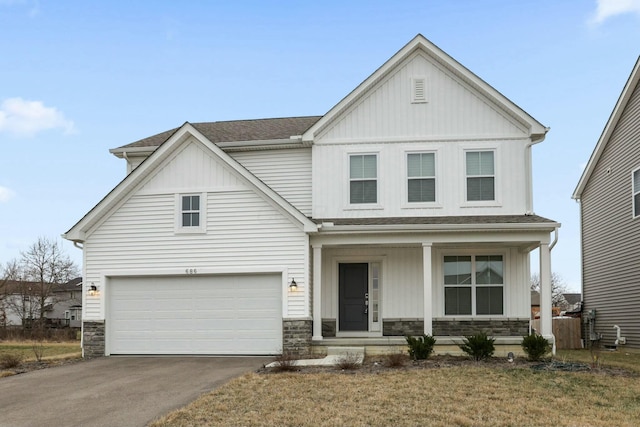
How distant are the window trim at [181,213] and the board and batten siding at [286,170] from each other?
2.11 metres

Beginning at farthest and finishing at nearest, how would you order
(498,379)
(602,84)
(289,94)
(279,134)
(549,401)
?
(289,94) < (602,84) < (279,134) < (498,379) < (549,401)

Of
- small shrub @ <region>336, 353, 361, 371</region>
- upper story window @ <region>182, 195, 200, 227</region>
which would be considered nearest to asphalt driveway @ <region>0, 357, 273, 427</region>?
small shrub @ <region>336, 353, 361, 371</region>

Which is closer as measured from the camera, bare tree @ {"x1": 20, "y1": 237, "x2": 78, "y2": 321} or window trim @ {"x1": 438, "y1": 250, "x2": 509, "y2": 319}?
window trim @ {"x1": 438, "y1": 250, "x2": 509, "y2": 319}

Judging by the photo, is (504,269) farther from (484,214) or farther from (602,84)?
(602,84)

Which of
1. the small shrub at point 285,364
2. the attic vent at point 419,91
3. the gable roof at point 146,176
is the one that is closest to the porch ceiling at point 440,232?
the gable roof at point 146,176

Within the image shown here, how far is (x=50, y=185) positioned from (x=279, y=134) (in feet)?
Result: 37.1

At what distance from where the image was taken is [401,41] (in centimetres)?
1641

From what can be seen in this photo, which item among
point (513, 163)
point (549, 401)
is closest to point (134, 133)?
point (513, 163)

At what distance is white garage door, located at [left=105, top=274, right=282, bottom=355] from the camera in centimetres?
1465

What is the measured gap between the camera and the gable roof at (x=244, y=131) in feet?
55.9

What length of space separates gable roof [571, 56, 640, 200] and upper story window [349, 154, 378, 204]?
8052mm

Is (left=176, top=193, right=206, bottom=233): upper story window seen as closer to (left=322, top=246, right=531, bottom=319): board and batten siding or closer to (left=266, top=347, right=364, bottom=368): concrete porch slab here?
Result: (left=322, top=246, right=531, bottom=319): board and batten siding

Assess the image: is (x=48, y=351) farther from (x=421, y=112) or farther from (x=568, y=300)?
(x=568, y=300)

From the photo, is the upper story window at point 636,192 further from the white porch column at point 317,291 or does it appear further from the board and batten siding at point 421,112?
the white porch column at point 317,291
